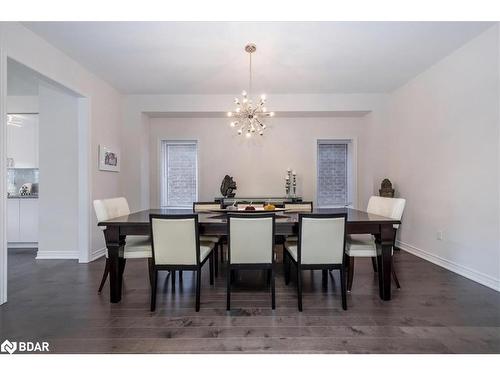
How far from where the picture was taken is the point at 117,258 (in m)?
2.43

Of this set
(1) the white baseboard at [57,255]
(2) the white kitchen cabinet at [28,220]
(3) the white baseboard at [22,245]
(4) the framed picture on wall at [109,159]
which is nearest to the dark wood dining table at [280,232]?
(1) the white baseboard at [57,255]

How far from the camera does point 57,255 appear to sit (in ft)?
12.5

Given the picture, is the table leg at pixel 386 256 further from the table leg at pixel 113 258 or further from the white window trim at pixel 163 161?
the white window trim at pixel 163 161

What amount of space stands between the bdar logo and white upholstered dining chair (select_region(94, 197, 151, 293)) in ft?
2.83

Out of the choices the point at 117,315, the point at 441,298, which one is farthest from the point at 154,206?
the point at 441,298

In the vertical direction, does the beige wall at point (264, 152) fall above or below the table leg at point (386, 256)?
above

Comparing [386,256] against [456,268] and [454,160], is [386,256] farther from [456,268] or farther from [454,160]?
[454,160]

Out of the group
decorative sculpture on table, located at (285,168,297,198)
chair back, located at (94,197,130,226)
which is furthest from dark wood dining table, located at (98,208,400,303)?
decorative sculpture on table, located at (285,168,297,198)

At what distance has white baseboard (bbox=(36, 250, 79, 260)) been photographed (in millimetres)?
3811

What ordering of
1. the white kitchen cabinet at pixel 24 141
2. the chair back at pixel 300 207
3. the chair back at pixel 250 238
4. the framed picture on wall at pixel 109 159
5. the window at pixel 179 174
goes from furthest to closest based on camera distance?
the window at pixel 179 174, the white kitchen cabinet at pixel 24 141, the framed picture on wall at pixel 109 159, the chair back at pixel 300 207, the chair back at pixel 250 238

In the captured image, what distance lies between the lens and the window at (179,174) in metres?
5.37

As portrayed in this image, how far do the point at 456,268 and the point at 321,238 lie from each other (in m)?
2.13
